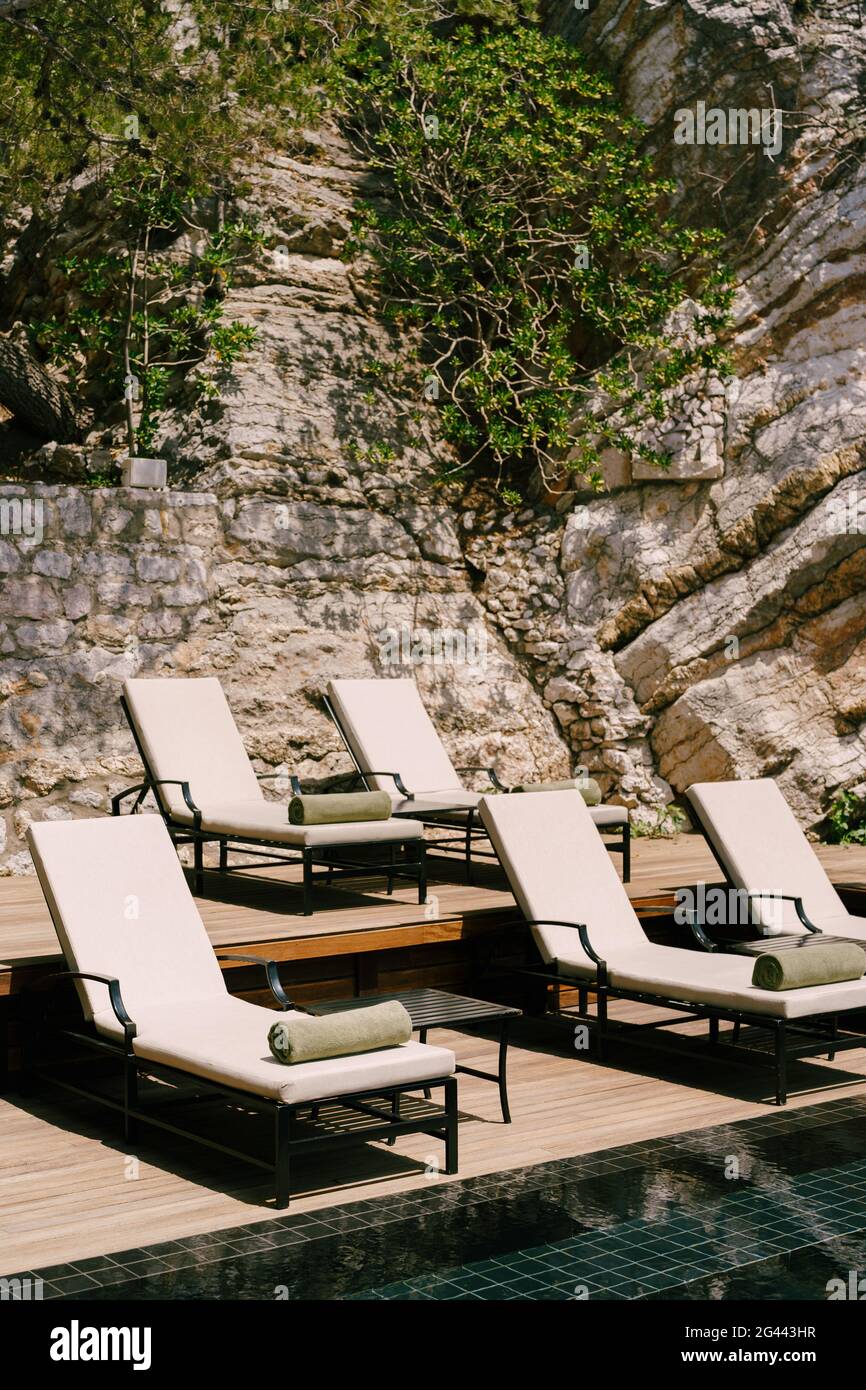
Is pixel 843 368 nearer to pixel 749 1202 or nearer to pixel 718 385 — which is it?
pixel 718 385

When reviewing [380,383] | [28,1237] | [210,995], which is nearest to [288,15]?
[380,383]

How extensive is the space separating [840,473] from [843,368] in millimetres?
793

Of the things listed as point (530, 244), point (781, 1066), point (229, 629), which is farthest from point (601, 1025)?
point (530, 244)

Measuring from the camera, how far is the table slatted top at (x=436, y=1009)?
480 centimetres

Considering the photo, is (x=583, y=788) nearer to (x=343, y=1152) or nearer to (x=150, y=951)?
(x=150, y=951)

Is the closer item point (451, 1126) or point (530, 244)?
point (451, 1126)

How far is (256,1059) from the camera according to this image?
14.1ft

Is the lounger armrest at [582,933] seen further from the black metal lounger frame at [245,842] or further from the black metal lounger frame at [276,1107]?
the black metal lounger frame at [245,842]

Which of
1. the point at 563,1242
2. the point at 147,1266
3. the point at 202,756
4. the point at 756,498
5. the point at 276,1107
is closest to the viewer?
the point at 147,1266

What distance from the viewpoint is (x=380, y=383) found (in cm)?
1066

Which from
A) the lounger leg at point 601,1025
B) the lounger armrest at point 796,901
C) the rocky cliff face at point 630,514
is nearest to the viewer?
the lounger leg at point 601,1025

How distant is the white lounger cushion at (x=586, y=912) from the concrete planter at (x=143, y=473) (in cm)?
351

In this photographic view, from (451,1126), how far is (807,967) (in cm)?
162

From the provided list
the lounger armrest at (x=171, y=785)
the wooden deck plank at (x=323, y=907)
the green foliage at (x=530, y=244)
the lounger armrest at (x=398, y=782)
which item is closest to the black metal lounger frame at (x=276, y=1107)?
the wooden deck plank at (x=323, y=907)
